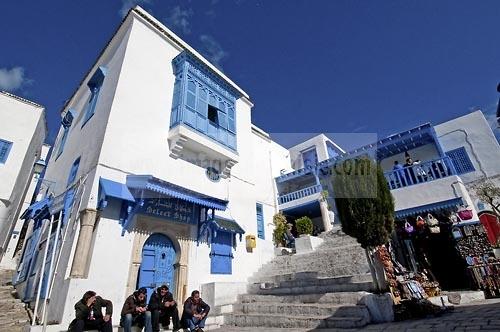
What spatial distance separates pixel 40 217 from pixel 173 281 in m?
5.42

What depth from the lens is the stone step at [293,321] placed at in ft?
18.1

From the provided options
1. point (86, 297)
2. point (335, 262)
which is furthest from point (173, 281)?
point (335, 262)

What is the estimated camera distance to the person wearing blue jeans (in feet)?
18.6

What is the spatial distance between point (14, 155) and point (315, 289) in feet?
49.7

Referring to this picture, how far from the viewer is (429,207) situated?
10336mm

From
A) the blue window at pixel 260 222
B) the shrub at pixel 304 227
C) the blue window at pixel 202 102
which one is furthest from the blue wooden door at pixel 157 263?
the shrub at pixel 304 227

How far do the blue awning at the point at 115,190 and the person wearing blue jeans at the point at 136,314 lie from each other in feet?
8.38

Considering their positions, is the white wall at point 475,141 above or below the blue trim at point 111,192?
above

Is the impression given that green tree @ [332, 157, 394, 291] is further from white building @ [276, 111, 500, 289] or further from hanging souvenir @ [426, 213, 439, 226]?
hanging souvenir @ [426, 213, 439, 226]

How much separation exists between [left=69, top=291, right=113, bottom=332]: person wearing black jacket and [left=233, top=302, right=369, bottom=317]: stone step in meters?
3.64

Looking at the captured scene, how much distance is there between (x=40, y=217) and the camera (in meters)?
9.55

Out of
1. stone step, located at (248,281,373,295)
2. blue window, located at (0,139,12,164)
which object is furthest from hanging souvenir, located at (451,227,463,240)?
blue window, located at (0,139,12,164)

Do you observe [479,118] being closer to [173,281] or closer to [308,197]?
[308,197]

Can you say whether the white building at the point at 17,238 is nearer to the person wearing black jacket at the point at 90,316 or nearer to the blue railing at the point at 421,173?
the person wearing black jacket at the point at 90,316
